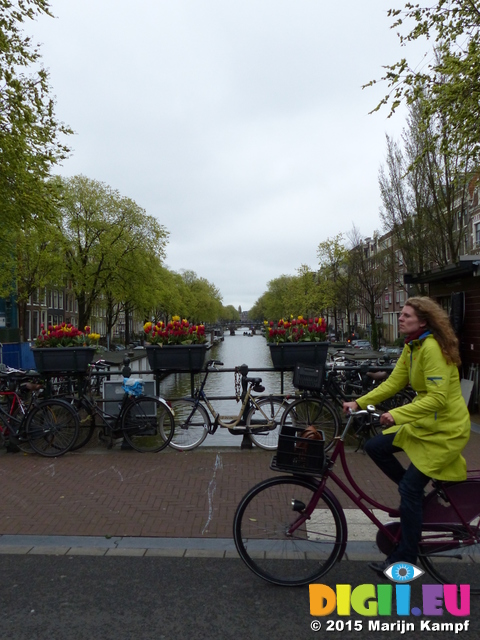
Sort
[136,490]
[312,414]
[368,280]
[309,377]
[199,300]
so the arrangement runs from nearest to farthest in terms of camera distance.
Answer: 1. [136,490]
2. [309,377]
3. [312,414]
4. [368,280]
5. [199,300]

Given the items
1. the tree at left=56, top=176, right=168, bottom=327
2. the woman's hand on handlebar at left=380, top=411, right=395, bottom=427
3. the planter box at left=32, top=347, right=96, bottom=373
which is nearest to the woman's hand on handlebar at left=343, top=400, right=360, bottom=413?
the woman's hand on handlebar at left=380, top=411, right=395, bottom=427

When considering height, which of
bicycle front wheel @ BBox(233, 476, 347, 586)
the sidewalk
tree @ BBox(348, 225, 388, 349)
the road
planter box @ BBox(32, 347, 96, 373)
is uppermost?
tree @ BBox(348, 225, 388, 349)

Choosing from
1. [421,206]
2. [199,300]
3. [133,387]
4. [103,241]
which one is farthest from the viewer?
[199,300]

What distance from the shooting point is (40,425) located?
24.1 feet

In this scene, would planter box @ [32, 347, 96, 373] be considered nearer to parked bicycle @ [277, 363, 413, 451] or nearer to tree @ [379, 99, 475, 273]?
parked bicycle @ [277, 363, 413, 451]

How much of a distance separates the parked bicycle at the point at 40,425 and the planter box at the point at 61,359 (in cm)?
73

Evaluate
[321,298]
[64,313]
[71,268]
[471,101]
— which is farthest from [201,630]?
[64,313]

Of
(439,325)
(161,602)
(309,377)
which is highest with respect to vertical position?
(439,325)

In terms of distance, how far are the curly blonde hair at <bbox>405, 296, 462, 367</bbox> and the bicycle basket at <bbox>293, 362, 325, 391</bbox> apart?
3680mm

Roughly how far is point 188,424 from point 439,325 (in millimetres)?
4689

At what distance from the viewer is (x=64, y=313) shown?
63.2 m

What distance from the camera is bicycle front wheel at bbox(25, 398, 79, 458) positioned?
731 centimetres

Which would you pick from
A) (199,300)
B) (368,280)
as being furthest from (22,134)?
(199,300)

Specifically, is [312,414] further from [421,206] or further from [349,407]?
[421,206]
